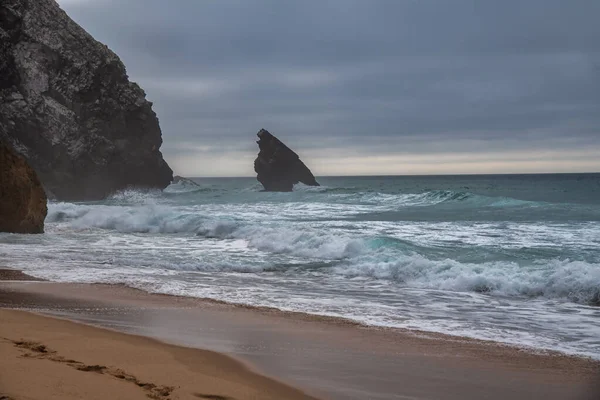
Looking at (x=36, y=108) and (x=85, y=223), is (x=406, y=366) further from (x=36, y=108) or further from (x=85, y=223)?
(x=36, y=108)

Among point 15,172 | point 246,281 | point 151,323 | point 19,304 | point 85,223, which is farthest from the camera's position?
point 85,223

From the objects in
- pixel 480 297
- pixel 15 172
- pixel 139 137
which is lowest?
pixel 480 297

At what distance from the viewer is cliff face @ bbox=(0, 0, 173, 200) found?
46625 millimetres

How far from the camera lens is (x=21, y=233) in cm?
1908

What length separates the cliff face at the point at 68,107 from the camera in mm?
46625

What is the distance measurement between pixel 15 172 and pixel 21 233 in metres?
1.84

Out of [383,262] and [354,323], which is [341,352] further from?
[383,262]

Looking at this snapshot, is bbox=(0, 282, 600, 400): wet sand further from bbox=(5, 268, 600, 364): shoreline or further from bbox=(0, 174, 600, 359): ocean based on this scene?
bbox=(0, 174, 600, 359): ocean

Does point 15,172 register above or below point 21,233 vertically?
above

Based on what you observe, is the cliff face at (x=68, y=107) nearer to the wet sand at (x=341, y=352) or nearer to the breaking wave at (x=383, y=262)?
the breaking wave at (x=383, y=262)

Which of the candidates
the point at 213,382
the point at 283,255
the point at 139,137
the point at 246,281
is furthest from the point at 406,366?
the point at 139,137

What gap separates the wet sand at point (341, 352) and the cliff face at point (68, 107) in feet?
137

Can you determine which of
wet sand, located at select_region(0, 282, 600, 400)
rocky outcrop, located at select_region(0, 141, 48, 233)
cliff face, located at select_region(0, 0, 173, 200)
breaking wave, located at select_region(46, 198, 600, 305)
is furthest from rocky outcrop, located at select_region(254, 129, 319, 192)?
wet sand, located at select_region(0, 282, 600, 400)

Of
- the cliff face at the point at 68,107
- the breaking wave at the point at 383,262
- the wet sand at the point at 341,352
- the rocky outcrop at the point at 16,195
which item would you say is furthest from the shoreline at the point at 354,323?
the cliff face at the point at 68,107
